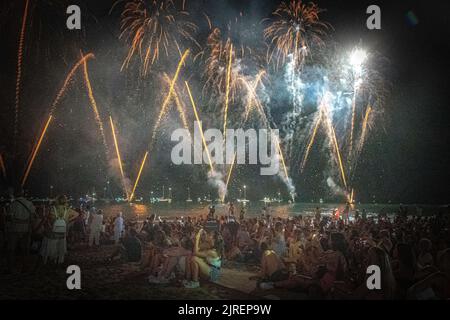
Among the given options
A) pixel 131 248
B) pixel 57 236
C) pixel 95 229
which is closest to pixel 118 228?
pixel 95 229

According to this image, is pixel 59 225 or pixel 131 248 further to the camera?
pixel 131 248

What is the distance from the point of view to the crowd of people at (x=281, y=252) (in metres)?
7.38

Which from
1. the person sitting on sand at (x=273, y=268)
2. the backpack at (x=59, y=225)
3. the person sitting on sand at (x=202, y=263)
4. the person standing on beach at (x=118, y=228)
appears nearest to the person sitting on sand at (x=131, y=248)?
the backpack at (x=59, y=225)

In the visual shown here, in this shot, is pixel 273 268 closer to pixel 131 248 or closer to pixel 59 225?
pixel 131 248

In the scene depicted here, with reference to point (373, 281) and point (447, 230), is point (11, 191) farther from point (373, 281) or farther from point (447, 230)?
point (447, 230)

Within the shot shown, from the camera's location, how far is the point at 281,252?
9648mm

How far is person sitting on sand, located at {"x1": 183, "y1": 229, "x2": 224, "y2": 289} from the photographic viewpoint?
27.7ft

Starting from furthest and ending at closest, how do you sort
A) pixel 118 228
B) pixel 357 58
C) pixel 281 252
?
1. pixel 357 58
2. pixel 118 228
3. pixel 281 252

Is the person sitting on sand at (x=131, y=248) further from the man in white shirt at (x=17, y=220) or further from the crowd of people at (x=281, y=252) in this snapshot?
the man in white shirt at (x=17, y=220)

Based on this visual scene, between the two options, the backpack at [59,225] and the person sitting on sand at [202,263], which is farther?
the backpack at [59,225]

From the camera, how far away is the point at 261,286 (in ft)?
26.5

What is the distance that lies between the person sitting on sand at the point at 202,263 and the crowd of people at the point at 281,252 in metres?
0.02

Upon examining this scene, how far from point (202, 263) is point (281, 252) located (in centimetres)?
228
